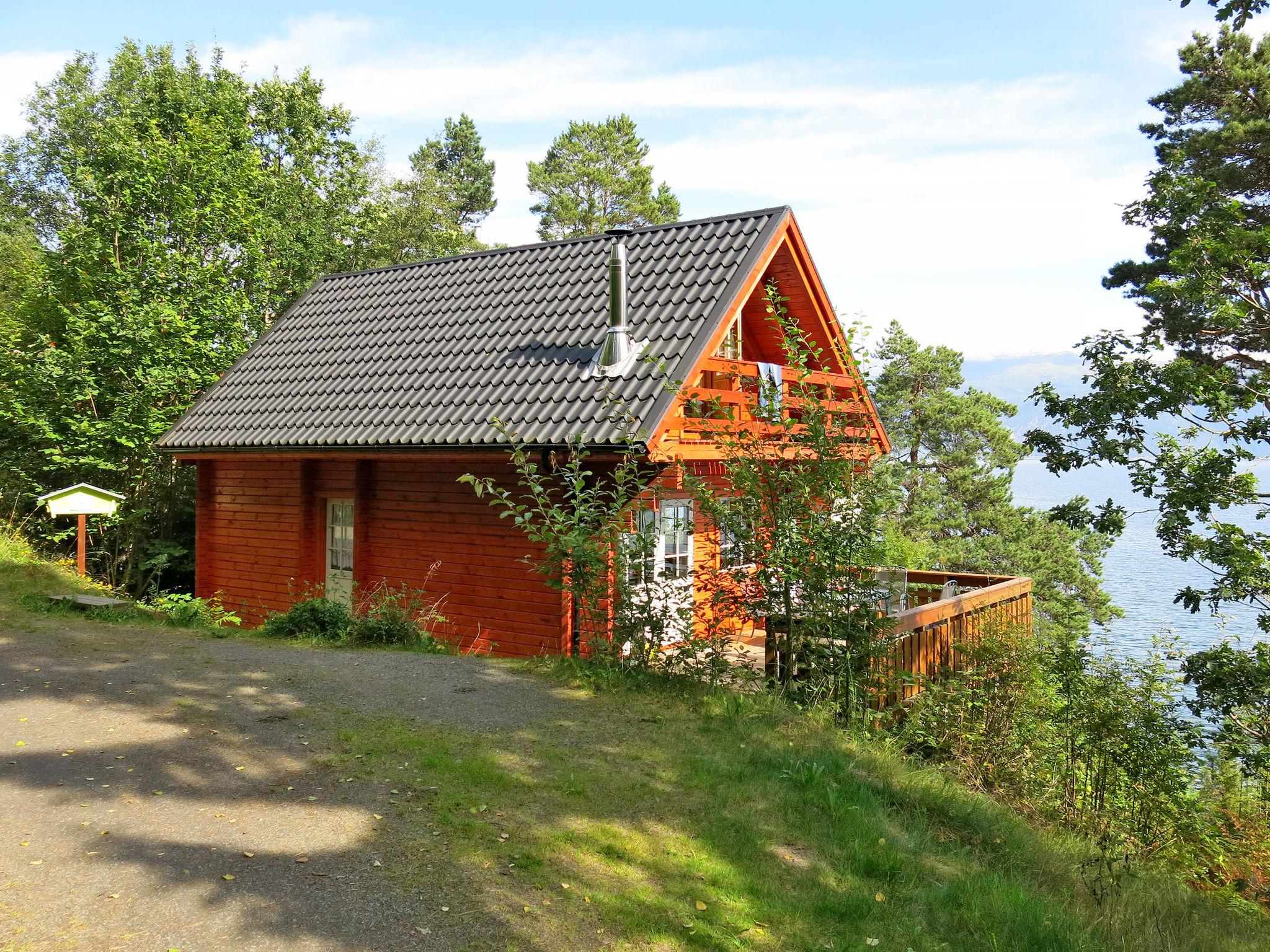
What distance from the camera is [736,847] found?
4871mm

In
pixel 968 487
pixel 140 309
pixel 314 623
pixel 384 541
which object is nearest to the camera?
pixel 314 623

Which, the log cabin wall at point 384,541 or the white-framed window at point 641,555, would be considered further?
the log cabin wall at point 384,541

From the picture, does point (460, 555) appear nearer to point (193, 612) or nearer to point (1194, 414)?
point (193, 612)

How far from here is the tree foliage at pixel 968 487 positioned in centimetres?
2864

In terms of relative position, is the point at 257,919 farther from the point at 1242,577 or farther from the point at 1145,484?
the point at 1145,484

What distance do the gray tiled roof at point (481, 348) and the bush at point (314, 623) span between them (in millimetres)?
2373

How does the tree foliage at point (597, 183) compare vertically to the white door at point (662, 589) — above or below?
above

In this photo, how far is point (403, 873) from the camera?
4.19 metres

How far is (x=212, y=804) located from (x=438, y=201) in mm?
35822

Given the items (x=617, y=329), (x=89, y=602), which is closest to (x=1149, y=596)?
(x=617, y=329)

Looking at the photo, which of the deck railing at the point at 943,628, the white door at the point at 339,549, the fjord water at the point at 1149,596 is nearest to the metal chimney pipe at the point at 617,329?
the deck railing at the point at 943,628

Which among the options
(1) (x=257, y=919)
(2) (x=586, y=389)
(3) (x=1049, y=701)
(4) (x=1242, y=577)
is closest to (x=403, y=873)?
(1) (x=257, y=919)

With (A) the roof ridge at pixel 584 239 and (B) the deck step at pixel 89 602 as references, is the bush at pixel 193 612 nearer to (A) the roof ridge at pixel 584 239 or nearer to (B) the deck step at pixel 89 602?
(B) the deck step at pixel 89 602

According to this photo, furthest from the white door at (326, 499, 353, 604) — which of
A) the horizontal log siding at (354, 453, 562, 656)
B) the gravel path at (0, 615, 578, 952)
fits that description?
the gravel path at (0, 615, 578, 952)
